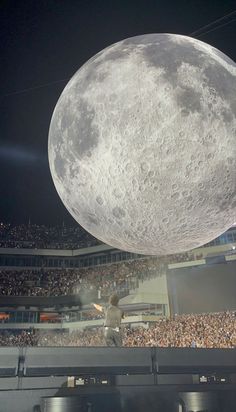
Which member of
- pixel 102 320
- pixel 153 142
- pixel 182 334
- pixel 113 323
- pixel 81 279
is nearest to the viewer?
pixel 153 142

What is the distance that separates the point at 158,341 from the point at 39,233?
23.8m

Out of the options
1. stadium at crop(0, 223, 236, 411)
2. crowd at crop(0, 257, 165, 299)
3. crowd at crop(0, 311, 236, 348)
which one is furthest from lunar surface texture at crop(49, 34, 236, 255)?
crowd at crop(0, 257, 165, 299)

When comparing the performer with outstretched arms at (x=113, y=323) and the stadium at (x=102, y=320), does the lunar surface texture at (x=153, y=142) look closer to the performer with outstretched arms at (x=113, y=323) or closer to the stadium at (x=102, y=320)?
the stadium at (x=102, y=320)

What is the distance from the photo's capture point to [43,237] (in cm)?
4138

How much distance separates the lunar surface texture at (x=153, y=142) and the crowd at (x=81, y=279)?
90.4 ft

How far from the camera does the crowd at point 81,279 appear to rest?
31.5 m

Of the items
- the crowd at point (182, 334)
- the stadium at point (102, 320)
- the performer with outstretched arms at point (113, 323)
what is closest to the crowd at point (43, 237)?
the stadium at point (102, 320)

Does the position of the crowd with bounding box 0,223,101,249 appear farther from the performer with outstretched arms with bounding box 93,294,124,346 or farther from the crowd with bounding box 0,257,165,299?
the performer with outstretched arms with bounding box 93,294,124,346

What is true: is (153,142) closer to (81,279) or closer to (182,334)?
(182,334)

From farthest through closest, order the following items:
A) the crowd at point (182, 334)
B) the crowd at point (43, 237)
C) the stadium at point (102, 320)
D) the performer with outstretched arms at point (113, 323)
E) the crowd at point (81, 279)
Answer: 1. the crowd at point (43, 237)
2. the crowd at point (81, 279)
3. the crowd at point (182, 334)
4. the performer with outstretched arms at point (113, 323)
5. the stadium at point (102, 320)

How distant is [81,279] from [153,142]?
34.2m

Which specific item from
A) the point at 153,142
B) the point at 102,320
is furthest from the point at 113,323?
the point at 102,320

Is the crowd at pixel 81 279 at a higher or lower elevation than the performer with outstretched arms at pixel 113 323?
higher

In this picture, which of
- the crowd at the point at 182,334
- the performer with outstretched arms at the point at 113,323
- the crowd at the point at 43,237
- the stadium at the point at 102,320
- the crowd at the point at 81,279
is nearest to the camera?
the stadium at the point at 102,320
